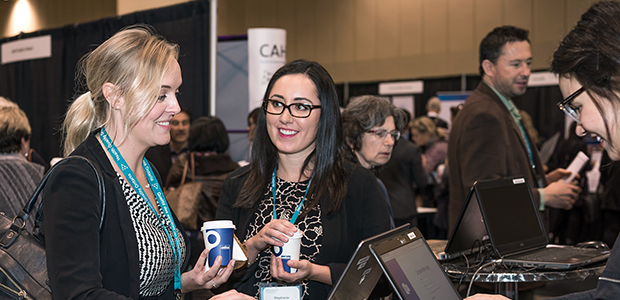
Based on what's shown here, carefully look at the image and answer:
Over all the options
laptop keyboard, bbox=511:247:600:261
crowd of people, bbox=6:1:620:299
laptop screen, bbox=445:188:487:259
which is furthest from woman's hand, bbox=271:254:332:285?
laptop keyboard, bbox=511:247:600:261

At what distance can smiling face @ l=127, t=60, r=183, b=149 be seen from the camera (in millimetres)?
1471

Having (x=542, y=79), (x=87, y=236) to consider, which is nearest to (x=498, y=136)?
(x=87, y=236)

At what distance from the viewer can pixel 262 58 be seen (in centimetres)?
389

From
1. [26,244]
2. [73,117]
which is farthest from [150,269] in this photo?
[73,117]

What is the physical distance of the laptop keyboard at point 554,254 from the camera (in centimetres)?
206

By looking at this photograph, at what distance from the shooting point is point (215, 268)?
140 centimetres

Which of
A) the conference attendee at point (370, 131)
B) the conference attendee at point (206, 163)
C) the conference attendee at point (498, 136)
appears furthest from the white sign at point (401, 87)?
the conference attendee at point (370, 131)

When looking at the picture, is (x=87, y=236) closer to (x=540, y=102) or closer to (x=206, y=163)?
(x=206, y=163)

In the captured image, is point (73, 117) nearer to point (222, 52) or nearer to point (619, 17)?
point (619, 17)

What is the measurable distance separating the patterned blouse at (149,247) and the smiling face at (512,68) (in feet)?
7.35

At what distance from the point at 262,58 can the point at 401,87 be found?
7.72 meters

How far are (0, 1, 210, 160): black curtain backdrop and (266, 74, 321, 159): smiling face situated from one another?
1.78m

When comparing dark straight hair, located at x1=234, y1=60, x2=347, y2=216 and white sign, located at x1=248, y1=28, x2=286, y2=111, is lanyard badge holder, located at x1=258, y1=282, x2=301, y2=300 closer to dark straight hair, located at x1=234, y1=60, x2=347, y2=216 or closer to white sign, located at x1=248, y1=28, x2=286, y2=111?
dark straight hair, located at x1=234, y1=60, x2=347, y2=216

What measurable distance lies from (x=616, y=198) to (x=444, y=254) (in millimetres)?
3299
